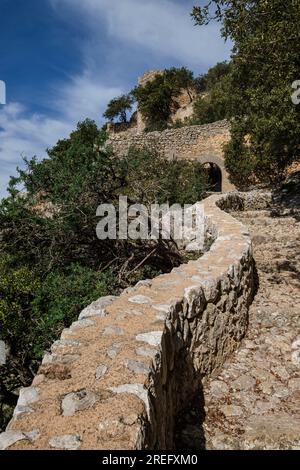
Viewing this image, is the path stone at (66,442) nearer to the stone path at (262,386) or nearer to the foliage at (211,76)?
the stone path at (262,386)

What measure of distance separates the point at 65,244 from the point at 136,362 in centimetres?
500

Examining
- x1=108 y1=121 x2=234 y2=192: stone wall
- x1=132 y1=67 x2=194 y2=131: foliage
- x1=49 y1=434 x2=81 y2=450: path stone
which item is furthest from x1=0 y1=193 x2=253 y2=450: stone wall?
x1=132 y1=67 x2=194 y2=131: foliage

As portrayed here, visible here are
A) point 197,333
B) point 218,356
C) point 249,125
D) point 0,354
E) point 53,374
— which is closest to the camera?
point 53,374

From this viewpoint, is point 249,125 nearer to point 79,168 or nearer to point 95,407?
point 79,168

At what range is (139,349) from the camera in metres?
2.32

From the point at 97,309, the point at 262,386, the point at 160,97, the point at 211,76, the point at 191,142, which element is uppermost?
the point at 211,76

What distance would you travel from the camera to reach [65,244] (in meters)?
6.91

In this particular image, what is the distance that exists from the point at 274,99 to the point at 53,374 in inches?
282

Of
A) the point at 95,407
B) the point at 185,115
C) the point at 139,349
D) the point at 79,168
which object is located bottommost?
the point at 95,407

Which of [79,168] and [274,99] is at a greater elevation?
[274,99]

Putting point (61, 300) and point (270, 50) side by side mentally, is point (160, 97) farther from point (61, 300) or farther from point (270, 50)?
point (61, 300)

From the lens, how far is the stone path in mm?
2746

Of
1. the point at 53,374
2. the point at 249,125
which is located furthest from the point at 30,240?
the point at 249,125

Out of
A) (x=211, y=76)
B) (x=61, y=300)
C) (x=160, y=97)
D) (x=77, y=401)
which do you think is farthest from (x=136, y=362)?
(x=211, y=76)
